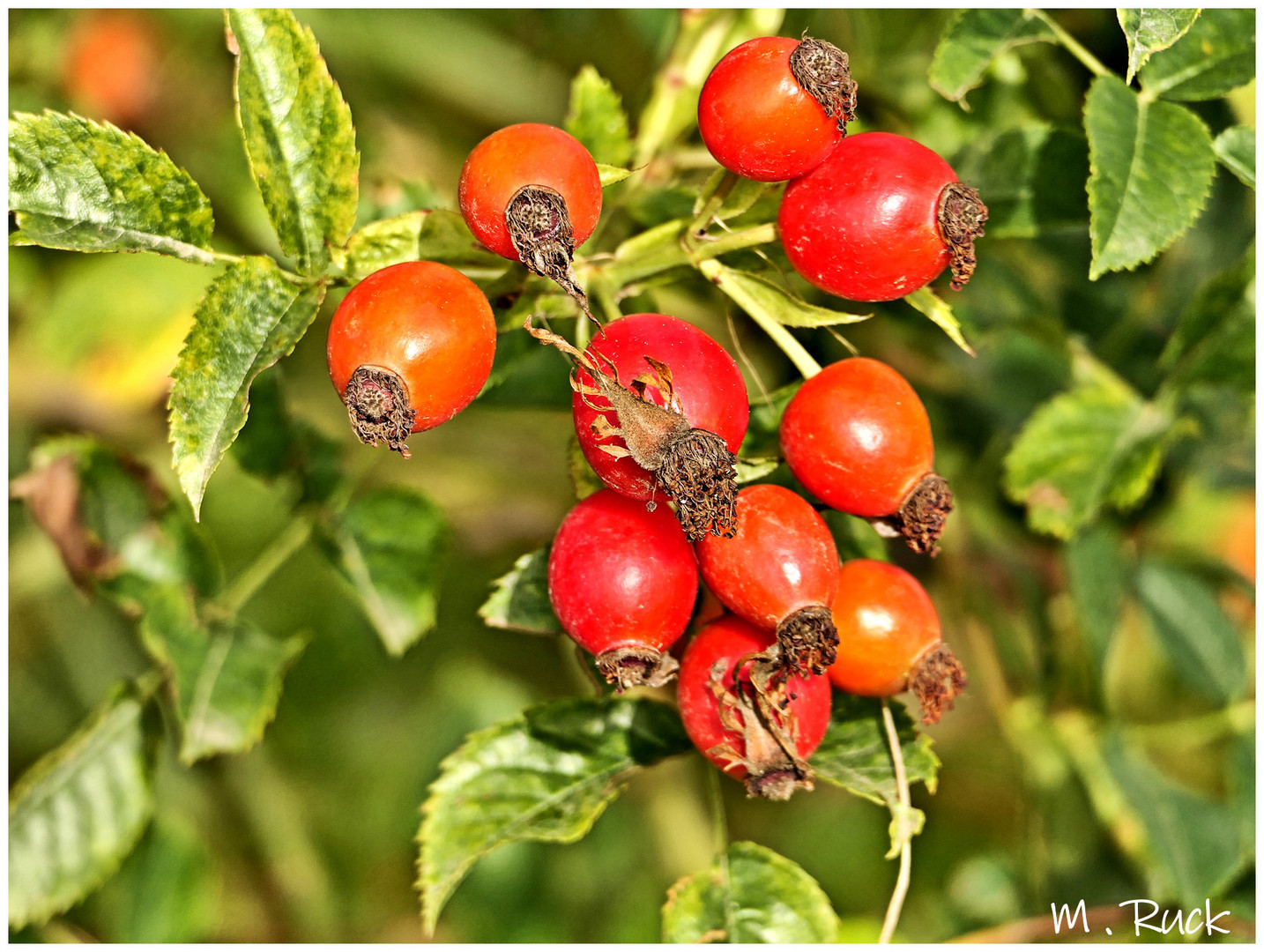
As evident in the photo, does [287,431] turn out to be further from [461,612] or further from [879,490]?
[879,490]

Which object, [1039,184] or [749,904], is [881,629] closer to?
[749,904]

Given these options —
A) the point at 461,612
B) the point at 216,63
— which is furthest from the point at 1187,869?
the point at 216,63

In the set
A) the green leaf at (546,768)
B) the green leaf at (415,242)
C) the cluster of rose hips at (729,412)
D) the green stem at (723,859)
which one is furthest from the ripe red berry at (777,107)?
the green stem at (723,859)

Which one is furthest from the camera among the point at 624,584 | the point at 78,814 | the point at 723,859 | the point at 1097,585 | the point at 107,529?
the point at 1097,585

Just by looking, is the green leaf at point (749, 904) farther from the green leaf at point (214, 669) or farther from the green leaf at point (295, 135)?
the green leaf at point (295, 135)

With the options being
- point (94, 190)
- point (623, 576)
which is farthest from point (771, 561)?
point (94, 190)
